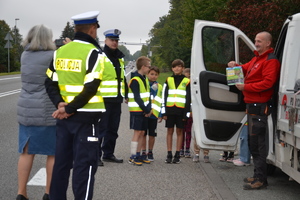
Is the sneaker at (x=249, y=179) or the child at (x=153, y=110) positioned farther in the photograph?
the child at (x=153, y=110)

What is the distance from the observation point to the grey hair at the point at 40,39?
5.95 m

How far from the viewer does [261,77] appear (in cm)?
716

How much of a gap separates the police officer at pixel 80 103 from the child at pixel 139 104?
389cm

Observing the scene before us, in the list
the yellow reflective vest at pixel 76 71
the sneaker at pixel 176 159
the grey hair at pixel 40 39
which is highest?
the grey hair at pixel 40 39

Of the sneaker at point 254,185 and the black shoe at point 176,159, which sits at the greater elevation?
the sneaker at point 254,185

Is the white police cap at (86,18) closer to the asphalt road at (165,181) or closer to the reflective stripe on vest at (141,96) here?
the asphalt road at (165,181)

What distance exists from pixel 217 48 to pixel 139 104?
5.87 ft

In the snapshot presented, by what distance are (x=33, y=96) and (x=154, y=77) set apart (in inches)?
145

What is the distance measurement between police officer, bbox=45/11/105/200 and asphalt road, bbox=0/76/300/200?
63.5 inches

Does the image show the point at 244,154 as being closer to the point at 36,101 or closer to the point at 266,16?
the point at 36,101

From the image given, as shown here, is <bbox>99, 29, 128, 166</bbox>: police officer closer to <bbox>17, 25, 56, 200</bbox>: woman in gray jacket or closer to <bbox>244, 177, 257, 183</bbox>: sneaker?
<bbox>244, 177, 257, 183</bbox>: sneaker

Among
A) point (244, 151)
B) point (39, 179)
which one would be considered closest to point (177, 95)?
point (244, 151)

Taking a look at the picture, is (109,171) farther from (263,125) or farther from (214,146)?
(263,125)

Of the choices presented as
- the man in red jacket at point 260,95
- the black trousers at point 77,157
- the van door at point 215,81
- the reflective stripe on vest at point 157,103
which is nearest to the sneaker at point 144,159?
the reflective stripe on vest at point 157,103
